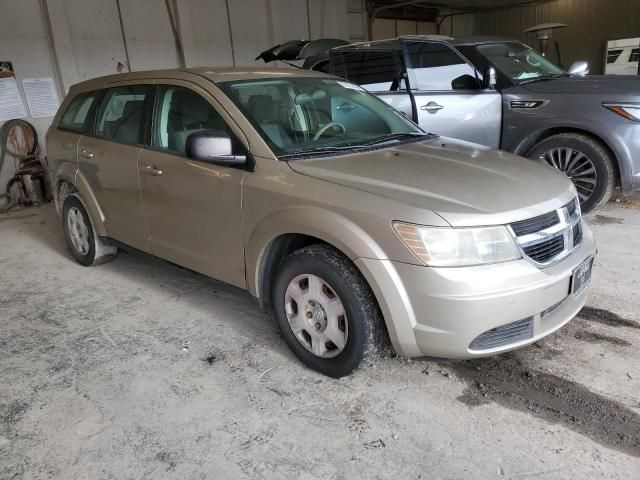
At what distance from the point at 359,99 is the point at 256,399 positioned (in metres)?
2.08

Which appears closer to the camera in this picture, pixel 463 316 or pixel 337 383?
pixel 463 316

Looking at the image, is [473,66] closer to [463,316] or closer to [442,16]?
[463,316]

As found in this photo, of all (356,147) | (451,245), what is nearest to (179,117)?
(356,147)

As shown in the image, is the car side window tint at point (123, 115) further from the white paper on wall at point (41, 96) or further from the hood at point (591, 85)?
the white paper on wall at point (41, 96)

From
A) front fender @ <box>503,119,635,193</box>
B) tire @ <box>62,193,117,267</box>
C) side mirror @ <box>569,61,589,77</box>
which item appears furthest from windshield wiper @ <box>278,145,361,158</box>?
side mirror @ <box>569,61,589,77</box>

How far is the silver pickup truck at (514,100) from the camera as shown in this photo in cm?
467

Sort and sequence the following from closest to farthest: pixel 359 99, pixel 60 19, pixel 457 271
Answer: pixel 457 271, pixel 359 99, pixel 60 19

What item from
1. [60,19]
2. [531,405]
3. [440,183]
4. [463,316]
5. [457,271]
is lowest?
[531,405]

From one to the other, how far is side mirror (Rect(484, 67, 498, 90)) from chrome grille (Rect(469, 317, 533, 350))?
3.51 meters

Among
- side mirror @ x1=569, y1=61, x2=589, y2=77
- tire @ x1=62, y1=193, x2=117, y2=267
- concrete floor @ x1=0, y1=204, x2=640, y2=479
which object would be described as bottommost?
concrete floor @ x1=0, y1=204, x2=640, y2=479

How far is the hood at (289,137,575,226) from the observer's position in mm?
2193

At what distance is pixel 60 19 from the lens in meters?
8.00

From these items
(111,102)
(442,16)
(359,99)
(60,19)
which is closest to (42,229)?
(111,102)

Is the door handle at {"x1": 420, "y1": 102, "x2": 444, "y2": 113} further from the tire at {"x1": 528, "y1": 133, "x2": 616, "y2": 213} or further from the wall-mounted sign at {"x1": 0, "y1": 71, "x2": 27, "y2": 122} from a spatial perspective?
the wall-mounted sign at {"x1": 0, "y1": 71, "x2": 27, "y2": 122}
